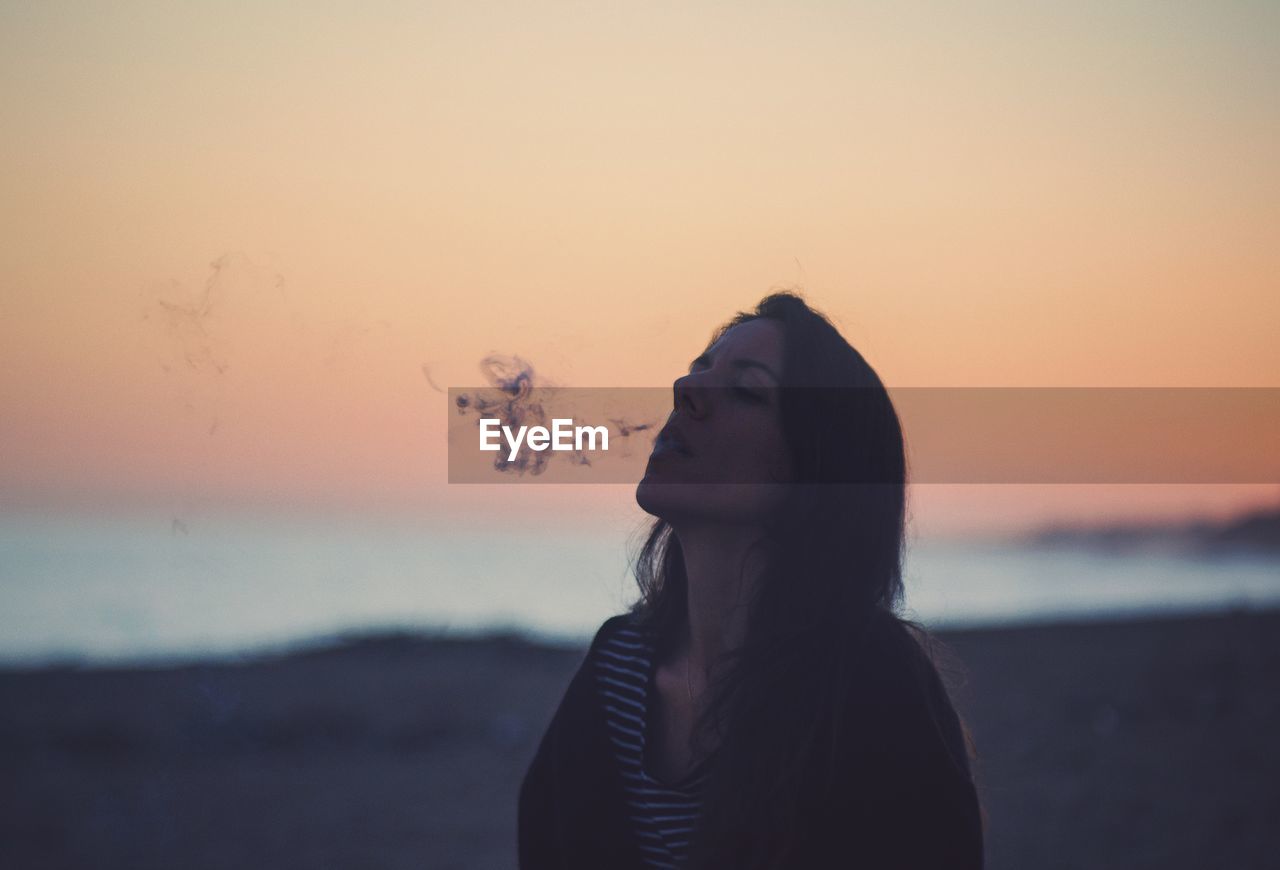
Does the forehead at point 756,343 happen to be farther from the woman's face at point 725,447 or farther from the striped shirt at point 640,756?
the striped shirt at point 640,756

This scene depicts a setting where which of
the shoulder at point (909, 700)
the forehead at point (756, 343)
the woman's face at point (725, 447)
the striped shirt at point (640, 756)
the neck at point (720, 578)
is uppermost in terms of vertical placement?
the forehead at point (756, 343)

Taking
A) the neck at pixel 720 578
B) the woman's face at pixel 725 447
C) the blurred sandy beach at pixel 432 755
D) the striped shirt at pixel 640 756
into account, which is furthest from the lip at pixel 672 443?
the blurred sandy beach at pixel 432 755

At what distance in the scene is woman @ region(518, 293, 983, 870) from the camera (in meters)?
2.56

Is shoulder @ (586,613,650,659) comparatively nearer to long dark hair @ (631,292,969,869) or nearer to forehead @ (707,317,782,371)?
long dark hair @ (631,292,969,869)

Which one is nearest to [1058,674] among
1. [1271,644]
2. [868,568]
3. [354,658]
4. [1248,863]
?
[1271,644]

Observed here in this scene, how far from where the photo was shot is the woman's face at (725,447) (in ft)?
9.34

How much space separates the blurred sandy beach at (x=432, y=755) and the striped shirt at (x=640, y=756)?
360 centimetres

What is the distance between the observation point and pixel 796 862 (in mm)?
2525

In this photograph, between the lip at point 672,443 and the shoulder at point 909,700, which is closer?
the shoulder at point 909,700

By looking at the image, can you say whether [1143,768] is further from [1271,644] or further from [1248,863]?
[1271,644]

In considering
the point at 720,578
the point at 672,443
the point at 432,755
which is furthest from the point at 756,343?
the point at 432,755

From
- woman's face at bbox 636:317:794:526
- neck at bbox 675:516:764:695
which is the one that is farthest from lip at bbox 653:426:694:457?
neck at bbox 675:516:764:695

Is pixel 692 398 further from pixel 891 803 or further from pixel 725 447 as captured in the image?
pixel 891 803

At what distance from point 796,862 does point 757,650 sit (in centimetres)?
47
